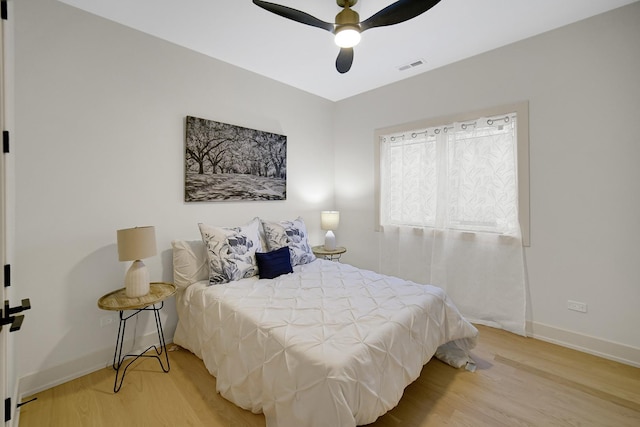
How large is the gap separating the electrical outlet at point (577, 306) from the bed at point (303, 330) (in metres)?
1.07

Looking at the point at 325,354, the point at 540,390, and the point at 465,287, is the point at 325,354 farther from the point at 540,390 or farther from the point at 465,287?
the point at 465,287

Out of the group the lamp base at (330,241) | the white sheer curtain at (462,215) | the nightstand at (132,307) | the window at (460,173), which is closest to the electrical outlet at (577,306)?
the white sheer curtain at (462,215)

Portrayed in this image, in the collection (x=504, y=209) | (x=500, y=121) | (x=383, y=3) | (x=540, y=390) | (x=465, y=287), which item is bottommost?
(x=540, y=390)

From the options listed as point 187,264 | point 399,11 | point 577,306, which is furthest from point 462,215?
point 187,264

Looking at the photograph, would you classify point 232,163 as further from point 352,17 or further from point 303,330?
point 303,330

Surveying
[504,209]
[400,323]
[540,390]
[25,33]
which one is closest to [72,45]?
[25,33]

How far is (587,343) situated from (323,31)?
142 inches

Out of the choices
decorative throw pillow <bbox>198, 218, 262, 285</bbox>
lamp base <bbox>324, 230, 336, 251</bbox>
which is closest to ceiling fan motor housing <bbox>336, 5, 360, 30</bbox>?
decorative throw pillow <bbox>198, 218, 262, 285</bbox>

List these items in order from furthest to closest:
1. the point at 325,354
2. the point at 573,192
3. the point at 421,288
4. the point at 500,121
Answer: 1. the point at 500,121
2. the point at 573,192
3. the point at 421,288
4. the point at 325,354

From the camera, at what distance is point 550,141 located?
2.59m

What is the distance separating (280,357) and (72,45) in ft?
9.00

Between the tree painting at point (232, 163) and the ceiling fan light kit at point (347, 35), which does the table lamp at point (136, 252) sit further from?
the ceiling fan light kit at point (347, 35)

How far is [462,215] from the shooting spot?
311 cm

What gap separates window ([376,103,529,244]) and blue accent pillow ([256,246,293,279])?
1644 mm
